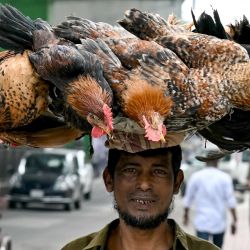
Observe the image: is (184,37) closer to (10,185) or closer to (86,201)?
(10,185)

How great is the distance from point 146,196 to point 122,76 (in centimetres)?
76

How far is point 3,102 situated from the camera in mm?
3016

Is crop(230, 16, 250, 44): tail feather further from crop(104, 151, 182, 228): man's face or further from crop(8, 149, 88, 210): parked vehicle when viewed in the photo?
crop(8, 149, 88, 210): parked vehicle

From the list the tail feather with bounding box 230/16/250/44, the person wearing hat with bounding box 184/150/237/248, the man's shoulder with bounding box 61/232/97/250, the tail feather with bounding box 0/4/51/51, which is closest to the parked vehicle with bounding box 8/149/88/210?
the person wearing hat with bounding box 184/150/237/248

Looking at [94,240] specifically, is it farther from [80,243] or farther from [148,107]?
[148,107]

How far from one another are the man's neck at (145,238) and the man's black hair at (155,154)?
24cm

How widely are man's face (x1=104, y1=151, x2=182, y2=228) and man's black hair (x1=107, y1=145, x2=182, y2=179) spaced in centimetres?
2

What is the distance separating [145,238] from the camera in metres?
3.74

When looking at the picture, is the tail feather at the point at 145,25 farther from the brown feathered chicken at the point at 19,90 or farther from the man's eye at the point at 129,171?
the man's eye at the point at 129,171

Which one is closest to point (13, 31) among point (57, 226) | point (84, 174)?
point (57, 226)

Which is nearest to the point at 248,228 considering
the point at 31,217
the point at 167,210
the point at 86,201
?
the point at 31,217

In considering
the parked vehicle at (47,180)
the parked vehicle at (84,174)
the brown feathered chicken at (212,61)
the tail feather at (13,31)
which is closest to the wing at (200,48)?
the brown feathered chicken at (212,61)

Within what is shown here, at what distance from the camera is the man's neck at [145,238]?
12.2 feet

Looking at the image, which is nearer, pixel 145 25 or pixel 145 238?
pixel 145 25
